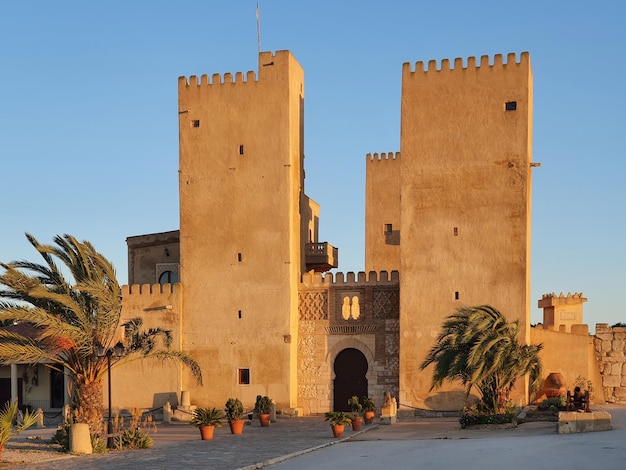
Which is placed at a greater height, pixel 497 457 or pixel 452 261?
pixel 452 261

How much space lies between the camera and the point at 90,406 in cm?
1875

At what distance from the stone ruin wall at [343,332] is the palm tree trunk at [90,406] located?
362 inches

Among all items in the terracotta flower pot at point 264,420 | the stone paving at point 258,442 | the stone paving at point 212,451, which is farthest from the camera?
the terracotta flower pot at point 264,420

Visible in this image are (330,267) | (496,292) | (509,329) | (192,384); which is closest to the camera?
(509,329)

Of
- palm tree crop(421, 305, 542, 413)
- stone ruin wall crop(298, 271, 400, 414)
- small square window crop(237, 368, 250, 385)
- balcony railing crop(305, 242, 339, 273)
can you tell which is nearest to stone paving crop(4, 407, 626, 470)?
palm tree crop(421, 305, 542, 413)

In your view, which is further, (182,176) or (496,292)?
(182,176)

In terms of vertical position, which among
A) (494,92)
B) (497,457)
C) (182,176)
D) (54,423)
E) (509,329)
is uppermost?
(494,92)

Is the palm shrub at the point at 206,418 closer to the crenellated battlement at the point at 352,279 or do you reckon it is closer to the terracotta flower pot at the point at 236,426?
the terracotta flower pot at the point at 236,426

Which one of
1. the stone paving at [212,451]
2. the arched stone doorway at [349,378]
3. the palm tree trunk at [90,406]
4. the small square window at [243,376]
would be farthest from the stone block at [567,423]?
the small square window at [243,376]

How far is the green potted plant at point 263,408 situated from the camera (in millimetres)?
23672

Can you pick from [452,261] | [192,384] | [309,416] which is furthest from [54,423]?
[452,261]

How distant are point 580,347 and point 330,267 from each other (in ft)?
30.7

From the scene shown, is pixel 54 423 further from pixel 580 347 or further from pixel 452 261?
pixel 580 347

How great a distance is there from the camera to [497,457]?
13867 mm
